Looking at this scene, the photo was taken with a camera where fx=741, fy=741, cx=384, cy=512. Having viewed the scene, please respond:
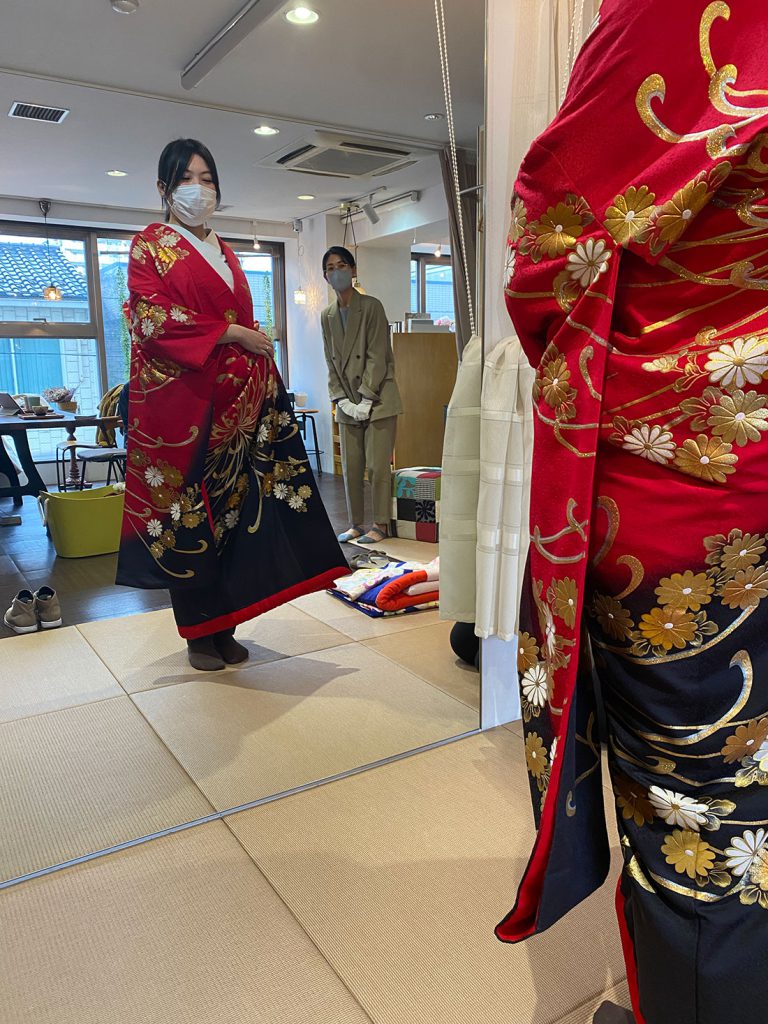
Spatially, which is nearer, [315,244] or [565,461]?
[565,461]

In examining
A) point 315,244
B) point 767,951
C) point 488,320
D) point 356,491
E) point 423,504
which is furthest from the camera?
point 423,504

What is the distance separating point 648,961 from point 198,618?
1.62 m

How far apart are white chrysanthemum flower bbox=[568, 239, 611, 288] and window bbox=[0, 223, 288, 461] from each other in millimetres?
1377

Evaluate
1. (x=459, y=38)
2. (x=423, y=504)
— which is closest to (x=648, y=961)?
(x=459, y=38)

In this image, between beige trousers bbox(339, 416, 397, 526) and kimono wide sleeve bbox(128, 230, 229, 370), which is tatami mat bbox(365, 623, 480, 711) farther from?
kimono wide sleeve bbox(128, 230, 229, 370)

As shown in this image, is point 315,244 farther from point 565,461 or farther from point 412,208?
point 565,461

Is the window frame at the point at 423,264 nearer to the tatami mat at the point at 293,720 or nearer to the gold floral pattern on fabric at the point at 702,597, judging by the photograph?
the tatami mat at the point at 293,720

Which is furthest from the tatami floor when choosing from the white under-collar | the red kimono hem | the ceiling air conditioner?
the ceiling air conditioner

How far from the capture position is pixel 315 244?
1.99 meters

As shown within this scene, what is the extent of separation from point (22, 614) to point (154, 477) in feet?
2.42

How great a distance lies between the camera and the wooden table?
181cm

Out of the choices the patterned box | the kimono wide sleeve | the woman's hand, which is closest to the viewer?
the kimono wide sleeve

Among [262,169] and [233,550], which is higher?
[262,169]

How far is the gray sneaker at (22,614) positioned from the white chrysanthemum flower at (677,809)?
2.12 metres
